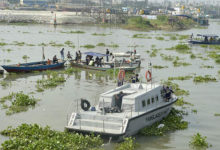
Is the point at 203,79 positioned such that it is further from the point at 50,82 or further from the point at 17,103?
the point at 17,103

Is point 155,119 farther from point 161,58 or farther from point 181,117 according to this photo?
point 161,58

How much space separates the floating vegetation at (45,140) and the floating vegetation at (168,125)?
3.24 metres

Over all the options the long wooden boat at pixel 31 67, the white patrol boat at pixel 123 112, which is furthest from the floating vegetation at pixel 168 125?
the long wooden boat at pixel 31 67

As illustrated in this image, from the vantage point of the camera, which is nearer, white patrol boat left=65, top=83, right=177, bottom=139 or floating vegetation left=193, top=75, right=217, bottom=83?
white patrol boat left=65, top=83, right=177, bottom=139

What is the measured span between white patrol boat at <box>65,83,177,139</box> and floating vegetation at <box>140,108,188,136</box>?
27 centimetres

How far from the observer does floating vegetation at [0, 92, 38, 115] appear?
22492 millimetres

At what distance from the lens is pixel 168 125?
2023cm

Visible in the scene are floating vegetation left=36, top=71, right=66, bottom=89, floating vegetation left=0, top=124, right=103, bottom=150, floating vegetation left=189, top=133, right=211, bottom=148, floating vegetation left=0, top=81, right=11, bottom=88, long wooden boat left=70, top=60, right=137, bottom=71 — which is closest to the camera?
floating vegetation left=0, top=124, right=103, bottom=150

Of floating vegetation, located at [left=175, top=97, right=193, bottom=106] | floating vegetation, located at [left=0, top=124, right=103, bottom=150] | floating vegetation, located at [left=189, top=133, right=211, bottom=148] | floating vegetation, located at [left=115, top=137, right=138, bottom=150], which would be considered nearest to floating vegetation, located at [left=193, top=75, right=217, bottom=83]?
floating vegetation, located at [left=175, top=97, right=193, bottom=106]

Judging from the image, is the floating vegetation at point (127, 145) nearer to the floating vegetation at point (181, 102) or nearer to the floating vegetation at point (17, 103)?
the floating vegetation at point (17, 103)

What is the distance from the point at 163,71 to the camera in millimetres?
39562

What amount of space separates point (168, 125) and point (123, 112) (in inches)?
132

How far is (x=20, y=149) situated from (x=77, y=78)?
755 inches

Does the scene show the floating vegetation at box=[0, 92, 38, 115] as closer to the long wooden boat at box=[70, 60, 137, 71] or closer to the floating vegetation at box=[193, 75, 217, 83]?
the long wooden boat at box=[70, 60, 137, 71]
